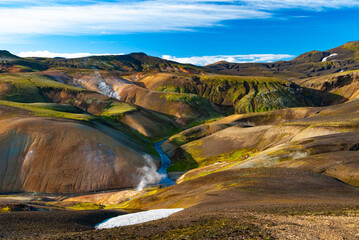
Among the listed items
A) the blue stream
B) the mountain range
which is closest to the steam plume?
the mountain range

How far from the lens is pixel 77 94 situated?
190625mm

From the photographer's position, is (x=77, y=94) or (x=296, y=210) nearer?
(x=296, y=210)

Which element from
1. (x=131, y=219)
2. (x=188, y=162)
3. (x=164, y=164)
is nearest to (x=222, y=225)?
(x=131, y=219)

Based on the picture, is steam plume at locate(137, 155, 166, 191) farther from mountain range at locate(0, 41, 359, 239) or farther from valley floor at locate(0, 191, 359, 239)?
valley floor at locate(0, 191, 359, 239)

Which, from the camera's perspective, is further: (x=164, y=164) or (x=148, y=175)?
(x=164, y=164)

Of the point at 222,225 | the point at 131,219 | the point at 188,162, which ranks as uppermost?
the point at 222,225

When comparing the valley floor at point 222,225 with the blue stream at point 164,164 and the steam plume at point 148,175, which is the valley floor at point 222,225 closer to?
the steam plume at point 148,175

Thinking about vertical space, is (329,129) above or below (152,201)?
above

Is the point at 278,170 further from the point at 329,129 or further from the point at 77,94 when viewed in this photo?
the point at 77,94

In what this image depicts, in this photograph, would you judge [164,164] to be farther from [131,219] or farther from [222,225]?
[222,225]

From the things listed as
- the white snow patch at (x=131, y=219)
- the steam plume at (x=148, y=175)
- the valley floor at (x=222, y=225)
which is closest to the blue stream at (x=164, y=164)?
the steam plume at (x=148, y=175)

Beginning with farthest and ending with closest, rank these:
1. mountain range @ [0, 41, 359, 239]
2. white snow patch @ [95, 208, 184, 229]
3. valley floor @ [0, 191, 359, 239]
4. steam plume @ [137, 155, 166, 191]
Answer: steam plume @ [137, 155, 166, 191], mountain range @ [0, 41, 359, 239], white snow patch @ [95, 208, 184, 229], valley floor @ [0, 191, 359, 239]

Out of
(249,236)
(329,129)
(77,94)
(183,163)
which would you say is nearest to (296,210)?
(249,236)

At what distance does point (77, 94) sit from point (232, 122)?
112m
